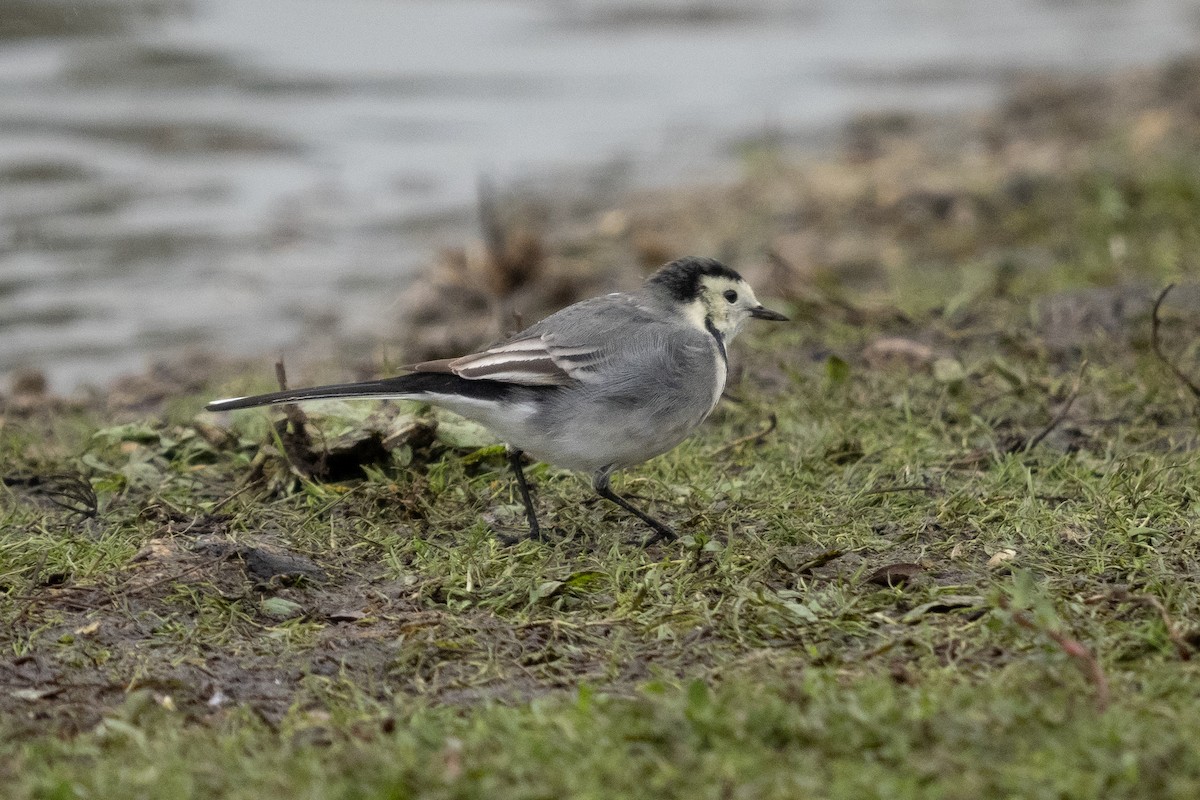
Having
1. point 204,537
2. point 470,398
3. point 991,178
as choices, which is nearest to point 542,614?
point 470,398

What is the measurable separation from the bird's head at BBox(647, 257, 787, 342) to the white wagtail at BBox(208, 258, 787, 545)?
0.62ft


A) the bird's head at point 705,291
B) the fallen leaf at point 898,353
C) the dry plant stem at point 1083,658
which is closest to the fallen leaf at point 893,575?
the dry plant stem at point 1083,658

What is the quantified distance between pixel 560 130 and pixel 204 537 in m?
9.77

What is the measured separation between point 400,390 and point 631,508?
2.76ft

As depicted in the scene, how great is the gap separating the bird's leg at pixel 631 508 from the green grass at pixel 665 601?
6cm

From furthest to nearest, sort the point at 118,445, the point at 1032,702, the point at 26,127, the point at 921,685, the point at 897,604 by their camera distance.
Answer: the point at 26,127 < the point at 118,445 < the point at 897,604 < the point at 921,685 < the point at 1032,702

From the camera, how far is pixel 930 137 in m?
13.5

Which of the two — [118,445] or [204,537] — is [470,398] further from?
[118,445]

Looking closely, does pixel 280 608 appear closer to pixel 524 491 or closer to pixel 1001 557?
pixel 524 491

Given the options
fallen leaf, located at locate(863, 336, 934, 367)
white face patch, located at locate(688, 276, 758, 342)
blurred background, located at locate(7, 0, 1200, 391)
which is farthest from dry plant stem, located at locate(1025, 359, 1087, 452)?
blurred background, located at locate(7, 0, 1200, 391)

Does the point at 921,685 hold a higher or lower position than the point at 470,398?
lower

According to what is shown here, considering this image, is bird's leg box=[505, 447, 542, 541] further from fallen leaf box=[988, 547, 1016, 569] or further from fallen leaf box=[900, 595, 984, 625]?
fallen leaf box=[988, 547, 1016, 569]

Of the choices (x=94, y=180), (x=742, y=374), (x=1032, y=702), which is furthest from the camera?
(x=94, y=180)

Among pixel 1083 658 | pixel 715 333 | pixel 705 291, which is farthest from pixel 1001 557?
pixel 705 291
